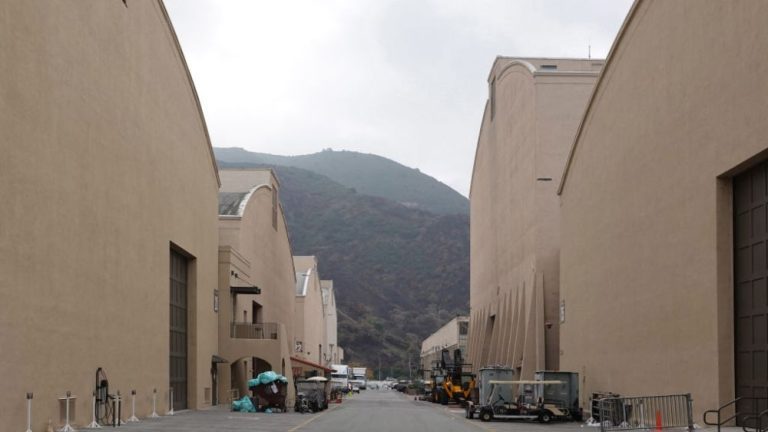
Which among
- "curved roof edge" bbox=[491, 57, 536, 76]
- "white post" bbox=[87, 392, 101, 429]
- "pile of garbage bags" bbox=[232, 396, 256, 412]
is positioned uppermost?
"curved roof edge" bbox=[491, 57, 536, 76]

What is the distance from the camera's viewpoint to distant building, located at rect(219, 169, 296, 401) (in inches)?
1980

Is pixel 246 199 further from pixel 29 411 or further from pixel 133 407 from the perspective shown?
pixel 29 411

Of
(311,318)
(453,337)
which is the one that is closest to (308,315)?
(311,318)

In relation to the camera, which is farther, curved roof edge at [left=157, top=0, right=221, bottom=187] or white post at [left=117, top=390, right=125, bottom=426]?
curved roof edge at [left=157, top=0, right=221, bottom=187]

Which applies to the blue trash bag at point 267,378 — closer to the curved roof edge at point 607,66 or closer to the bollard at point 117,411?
the bollard at point 117,411

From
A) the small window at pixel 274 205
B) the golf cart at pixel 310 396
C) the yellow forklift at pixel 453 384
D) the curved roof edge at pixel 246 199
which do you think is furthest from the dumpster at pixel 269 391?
the small window at pixel 274 205

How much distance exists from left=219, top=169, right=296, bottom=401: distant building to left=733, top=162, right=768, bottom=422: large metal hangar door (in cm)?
3050

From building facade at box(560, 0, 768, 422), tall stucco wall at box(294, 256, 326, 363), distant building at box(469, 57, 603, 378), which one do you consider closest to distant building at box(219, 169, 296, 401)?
distant building at box(469, 57, 603, 378)

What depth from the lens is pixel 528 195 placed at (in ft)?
179

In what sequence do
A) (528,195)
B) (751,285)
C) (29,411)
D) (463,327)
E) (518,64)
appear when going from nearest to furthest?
(29,411) < (751,285) < (528,195) < (518,64) < (463,327)

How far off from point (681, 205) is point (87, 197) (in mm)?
16938

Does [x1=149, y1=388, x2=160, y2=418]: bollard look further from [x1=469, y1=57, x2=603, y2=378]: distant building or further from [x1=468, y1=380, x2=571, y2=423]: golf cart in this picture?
[x1=469, y1=57, x2=603, y2=378]: distant building

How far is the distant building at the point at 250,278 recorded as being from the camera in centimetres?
5028

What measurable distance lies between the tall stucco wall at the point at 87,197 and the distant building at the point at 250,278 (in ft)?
31.6
